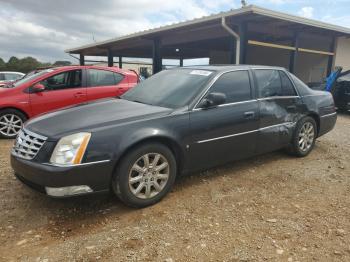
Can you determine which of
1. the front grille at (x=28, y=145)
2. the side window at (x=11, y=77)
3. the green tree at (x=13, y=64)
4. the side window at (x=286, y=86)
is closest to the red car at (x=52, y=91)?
the front grille at (x=28, y=145)

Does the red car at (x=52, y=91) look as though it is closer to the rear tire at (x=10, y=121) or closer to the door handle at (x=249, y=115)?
the rear tire at (x=10, y=121)

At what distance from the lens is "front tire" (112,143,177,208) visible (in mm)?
3152

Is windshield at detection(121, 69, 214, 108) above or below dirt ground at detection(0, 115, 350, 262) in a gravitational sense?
above

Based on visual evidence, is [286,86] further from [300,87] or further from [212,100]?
[212,100]

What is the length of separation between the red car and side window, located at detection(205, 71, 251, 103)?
3895mm

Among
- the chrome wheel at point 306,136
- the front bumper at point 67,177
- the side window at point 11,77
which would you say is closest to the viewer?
the front bumper at point 67,177

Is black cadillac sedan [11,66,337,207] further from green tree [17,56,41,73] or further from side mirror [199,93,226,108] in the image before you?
green tree [17,56,41,73]

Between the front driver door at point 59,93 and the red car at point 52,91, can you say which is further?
the front driver door at point 59,93

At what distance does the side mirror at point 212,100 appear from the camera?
374 cm

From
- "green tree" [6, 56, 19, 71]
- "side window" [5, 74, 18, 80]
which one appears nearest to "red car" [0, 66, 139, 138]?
"side window" [5, 74, 18, 80]

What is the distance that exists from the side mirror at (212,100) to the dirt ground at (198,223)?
1033mm

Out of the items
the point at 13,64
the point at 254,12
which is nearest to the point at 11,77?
the point at 254,12

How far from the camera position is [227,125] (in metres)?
3.95

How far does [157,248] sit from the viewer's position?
2.68 metres
